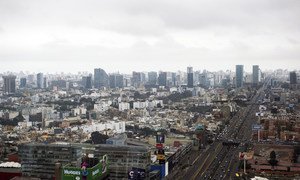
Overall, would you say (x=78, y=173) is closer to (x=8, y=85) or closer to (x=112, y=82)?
(x=8, y=85)

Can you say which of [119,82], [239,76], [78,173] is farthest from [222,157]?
[119,82]

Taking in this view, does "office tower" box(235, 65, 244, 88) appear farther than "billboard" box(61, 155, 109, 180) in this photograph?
Yes

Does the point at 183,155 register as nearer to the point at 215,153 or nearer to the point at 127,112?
the point at 215,153

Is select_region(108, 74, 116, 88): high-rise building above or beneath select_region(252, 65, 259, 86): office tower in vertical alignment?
beneath

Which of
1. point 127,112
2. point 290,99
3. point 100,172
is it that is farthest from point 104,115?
point 100,172

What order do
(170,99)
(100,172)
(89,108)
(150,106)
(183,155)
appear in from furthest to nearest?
(170,99) → (150,106) → (89,108) → (183,155) → (100,172)

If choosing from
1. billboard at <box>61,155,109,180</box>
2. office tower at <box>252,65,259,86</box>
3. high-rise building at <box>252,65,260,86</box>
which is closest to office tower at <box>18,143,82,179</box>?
billboard at <box>61,155,109,180</box>

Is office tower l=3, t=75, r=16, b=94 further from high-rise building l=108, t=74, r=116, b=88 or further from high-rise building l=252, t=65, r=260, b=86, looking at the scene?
high-rise building l=252, t=65, r=260, b=86
